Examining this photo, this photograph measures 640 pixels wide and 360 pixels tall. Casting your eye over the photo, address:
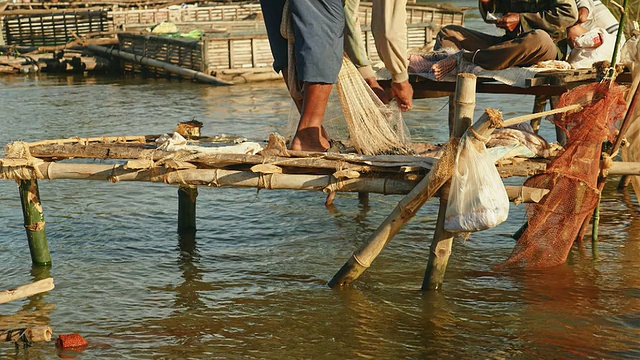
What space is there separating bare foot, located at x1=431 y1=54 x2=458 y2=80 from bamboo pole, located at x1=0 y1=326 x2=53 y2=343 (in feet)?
11.3

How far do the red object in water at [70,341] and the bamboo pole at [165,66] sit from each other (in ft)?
46.8

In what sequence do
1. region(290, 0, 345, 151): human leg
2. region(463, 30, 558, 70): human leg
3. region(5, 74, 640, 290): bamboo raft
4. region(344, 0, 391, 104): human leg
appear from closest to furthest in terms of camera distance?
region(5, 74, 640, 290): bamboo raft
region(290, 0, 345, 151): human leg
region(344, 0, 391, 104): human leg
region(463, 30, 558, 70): human leg

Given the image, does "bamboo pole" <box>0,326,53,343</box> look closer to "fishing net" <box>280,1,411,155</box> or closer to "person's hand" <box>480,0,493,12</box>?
"fishing net" <box>280,1,411,155</box>

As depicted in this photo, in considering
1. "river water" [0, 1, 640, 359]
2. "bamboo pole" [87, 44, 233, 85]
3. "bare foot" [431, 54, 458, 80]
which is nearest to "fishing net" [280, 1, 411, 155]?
"bare foot" [431, 54, 458, 80]

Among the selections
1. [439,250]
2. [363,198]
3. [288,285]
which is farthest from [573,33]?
[288,285]

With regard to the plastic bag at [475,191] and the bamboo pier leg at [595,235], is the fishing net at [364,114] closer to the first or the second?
the plastic bag at [475,191]

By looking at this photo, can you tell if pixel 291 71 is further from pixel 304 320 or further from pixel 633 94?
pixel 633 94

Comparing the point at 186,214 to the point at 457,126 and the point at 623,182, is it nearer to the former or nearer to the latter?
the point at 457,126

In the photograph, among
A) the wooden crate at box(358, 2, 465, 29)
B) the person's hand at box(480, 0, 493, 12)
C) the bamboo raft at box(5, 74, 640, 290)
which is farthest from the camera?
the wooden crate at box(358, 2, 465, 29)

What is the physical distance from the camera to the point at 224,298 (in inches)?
252

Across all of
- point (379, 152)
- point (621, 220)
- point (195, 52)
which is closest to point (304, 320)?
point (379, 152)

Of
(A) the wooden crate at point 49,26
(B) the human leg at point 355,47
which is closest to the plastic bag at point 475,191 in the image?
(B) the human leg at point 355,47

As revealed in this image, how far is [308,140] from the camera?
20.5 feet

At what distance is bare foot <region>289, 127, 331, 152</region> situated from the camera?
6.22 m
